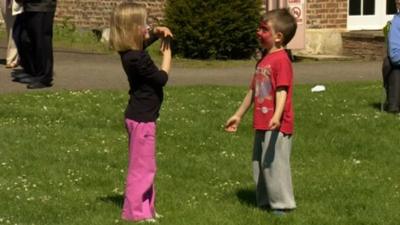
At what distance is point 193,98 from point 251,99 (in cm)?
510

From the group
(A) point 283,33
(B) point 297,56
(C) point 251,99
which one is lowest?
(B) point 297,56

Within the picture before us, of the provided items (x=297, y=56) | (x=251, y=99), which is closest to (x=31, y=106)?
(x=251, y=99)

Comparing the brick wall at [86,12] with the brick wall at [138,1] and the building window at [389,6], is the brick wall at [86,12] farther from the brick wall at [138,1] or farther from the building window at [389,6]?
the building window at [389,6]

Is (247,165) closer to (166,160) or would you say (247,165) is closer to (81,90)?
(166,160)

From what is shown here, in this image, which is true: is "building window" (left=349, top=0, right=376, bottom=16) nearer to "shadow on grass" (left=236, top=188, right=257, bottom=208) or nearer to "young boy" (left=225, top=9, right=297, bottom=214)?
"shadow on grass" (left=236, top=188, right=257, bottom=208)

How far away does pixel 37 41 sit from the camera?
469 inches

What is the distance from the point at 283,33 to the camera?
20.7ft

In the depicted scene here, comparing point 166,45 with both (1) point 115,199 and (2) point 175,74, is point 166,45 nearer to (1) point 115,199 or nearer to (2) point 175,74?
(1) point 115,199

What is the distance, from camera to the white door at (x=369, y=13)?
2120 cm

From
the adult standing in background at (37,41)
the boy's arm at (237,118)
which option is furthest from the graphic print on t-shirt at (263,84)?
the adult standing in background at (37,41)

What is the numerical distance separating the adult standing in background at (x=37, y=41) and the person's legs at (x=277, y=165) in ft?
20.1

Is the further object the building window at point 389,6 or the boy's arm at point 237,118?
the building window at point 389,6

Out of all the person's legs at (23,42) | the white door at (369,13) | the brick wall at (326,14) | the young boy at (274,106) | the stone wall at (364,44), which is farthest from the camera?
the white door at (369,13)

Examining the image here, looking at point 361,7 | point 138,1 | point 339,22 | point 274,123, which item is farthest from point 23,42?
point 361,7
